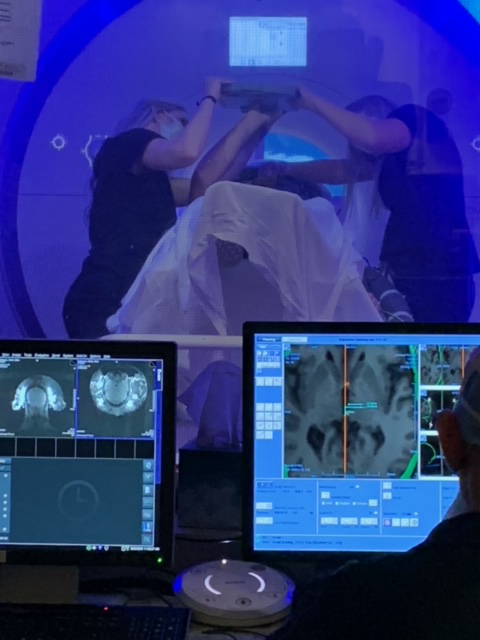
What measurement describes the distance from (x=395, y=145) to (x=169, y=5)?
2.14 feet

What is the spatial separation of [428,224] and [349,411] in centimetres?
74

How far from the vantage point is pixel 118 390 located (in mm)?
1318

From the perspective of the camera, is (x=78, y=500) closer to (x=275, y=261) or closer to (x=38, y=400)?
(x=38, y=400)

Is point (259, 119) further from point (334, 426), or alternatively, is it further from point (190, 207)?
point (334, 426)

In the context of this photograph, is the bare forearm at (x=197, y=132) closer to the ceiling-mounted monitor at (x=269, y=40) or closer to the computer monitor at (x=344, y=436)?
the ceiling-mounted monitor at (x=269, y=40)

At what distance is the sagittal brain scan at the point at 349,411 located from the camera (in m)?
1.35

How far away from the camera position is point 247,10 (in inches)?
74.9

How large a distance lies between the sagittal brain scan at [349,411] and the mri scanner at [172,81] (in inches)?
23.0

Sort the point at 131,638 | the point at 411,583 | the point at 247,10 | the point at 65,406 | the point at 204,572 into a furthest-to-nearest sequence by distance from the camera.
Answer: the point at 247,10 < the point at 204,572 < the point at 65,406 < the point at 131,638 < the point at 411,583

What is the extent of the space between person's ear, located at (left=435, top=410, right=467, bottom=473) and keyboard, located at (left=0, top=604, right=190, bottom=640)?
0.54 meters

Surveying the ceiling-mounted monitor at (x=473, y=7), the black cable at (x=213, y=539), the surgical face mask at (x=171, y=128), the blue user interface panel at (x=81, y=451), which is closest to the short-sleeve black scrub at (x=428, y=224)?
the ceiling-mounted monitor at (x=473, y=7)

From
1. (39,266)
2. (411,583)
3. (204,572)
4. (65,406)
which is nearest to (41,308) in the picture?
(39,266)

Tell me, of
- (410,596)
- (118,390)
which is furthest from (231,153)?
(410,596)

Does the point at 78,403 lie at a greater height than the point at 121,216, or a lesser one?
lesser
